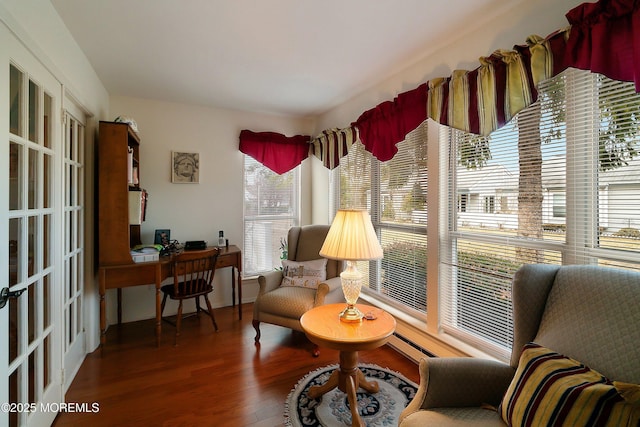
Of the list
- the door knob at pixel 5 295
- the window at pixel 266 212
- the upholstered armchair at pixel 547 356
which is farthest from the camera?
the window at pixel 266 212

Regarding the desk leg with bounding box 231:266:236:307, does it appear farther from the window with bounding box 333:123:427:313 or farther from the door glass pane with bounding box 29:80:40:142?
the door glass pane with bounding box 29:80:40:142

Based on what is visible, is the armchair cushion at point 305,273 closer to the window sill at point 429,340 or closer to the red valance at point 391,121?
the window sill at point 429,340

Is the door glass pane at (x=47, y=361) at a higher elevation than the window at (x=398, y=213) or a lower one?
lower

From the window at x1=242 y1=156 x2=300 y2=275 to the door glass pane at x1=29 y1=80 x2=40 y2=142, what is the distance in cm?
225

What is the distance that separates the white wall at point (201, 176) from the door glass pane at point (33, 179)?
1.74m

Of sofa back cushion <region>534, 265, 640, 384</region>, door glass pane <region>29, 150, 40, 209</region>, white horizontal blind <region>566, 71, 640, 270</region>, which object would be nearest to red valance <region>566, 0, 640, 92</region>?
white horizontal blind <region>566, 71, 640, 270</region>

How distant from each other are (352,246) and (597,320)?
1091 millimetres

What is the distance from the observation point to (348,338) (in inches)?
63.1

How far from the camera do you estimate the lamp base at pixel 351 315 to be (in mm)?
1833

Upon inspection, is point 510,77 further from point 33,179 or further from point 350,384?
point 33,179

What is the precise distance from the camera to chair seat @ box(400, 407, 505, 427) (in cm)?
111

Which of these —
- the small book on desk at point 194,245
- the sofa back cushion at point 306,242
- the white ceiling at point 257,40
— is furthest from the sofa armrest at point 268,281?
the white ceiling at point 257,40

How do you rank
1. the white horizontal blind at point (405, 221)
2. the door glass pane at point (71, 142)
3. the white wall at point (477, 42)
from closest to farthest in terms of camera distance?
the white wall at point (477, 42)
the door glass pane at point (71, 142)
the white horizontal blind at point (405, 221)

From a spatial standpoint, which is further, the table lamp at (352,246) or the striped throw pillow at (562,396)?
the table lamp at (352,246)
